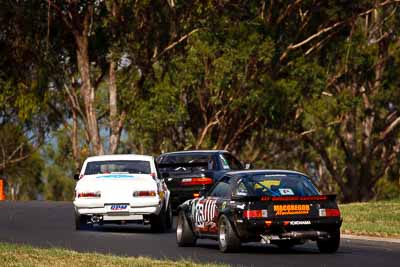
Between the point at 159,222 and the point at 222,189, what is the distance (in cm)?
557

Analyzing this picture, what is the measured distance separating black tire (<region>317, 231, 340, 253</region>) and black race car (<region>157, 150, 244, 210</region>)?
11274 mm

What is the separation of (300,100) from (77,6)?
390 inches

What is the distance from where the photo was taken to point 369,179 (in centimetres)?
5825

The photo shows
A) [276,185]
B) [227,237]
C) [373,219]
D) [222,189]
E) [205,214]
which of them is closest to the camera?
[227,237]

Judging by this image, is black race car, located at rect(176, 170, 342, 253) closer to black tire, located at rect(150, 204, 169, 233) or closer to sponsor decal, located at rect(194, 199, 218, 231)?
sponsor decal, located at rect(194, 199, 218, 231)

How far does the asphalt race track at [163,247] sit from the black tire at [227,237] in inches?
5.5

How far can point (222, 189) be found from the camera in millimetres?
19609

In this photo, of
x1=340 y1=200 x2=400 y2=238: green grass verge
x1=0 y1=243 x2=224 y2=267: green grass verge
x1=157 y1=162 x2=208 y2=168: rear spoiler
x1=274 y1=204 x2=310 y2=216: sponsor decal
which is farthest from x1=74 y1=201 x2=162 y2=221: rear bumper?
x1=274 y1=204 x2=310 y2=216: sponsor decal

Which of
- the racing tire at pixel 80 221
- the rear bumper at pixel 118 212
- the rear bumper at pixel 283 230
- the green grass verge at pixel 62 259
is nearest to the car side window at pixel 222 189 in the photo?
the rear bumper at pixel 283 230

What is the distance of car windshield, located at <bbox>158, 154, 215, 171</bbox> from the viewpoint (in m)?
30.5

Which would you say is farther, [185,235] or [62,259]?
[185,235]

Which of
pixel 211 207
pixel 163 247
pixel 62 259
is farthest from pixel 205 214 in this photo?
pixel 62 259

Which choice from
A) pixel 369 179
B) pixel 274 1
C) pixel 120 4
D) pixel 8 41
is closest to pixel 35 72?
pixel 8 41

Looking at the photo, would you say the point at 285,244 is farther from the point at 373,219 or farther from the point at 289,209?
the point at 373,219
